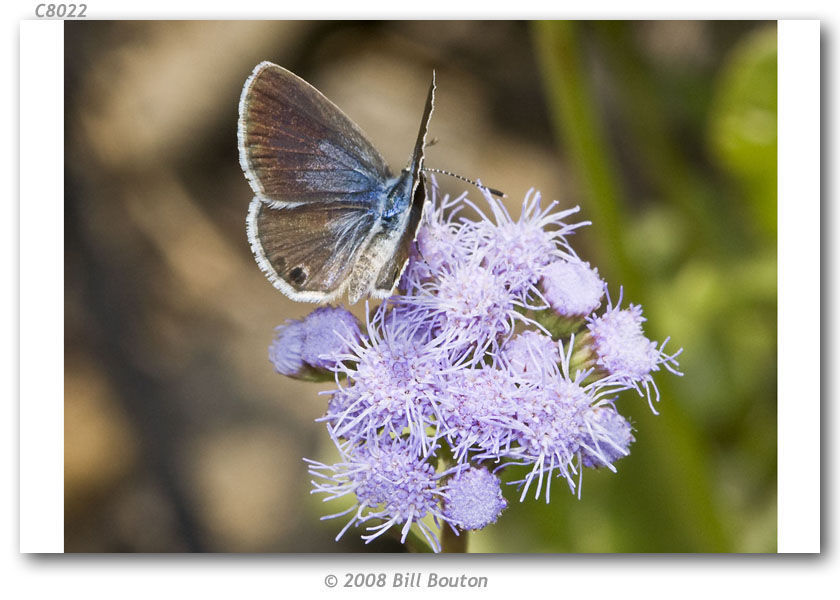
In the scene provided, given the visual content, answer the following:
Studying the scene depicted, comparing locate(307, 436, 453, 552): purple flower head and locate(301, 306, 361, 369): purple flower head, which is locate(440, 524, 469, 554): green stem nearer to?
locate(307, 436, 453, 552): purple flower head

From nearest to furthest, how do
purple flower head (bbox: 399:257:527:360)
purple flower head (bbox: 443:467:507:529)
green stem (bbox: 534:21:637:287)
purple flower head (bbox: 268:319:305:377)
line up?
purple flower head (bbox: 443:467:507:529), purple flower head (bbox: 399:257:527:360), purple flower head (bbox: 268:319:305:377), green stem (bbox: 534:21:637:287)

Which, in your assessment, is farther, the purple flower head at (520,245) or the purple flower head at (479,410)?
the purple flower head at (520,245)

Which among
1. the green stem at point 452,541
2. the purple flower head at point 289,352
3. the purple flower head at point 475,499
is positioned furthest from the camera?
the green stem at point 452,541

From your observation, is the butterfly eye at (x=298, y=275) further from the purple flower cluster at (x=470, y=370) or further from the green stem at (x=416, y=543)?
the green stem at (x=416, y=543)

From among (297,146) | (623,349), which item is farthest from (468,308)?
(297,146)

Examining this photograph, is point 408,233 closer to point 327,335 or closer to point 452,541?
point 327,335

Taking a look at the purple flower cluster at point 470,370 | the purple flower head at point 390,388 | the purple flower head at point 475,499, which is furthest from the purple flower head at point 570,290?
the purple flower head at point 475,499

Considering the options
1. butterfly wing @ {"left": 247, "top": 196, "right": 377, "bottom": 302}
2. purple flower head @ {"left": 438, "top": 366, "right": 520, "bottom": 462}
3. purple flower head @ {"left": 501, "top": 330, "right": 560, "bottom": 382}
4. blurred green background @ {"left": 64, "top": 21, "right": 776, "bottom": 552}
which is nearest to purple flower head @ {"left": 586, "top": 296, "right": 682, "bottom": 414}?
purple flower head @ {"left": 501, "top": 330, "right": 560, "bottom": 382}
